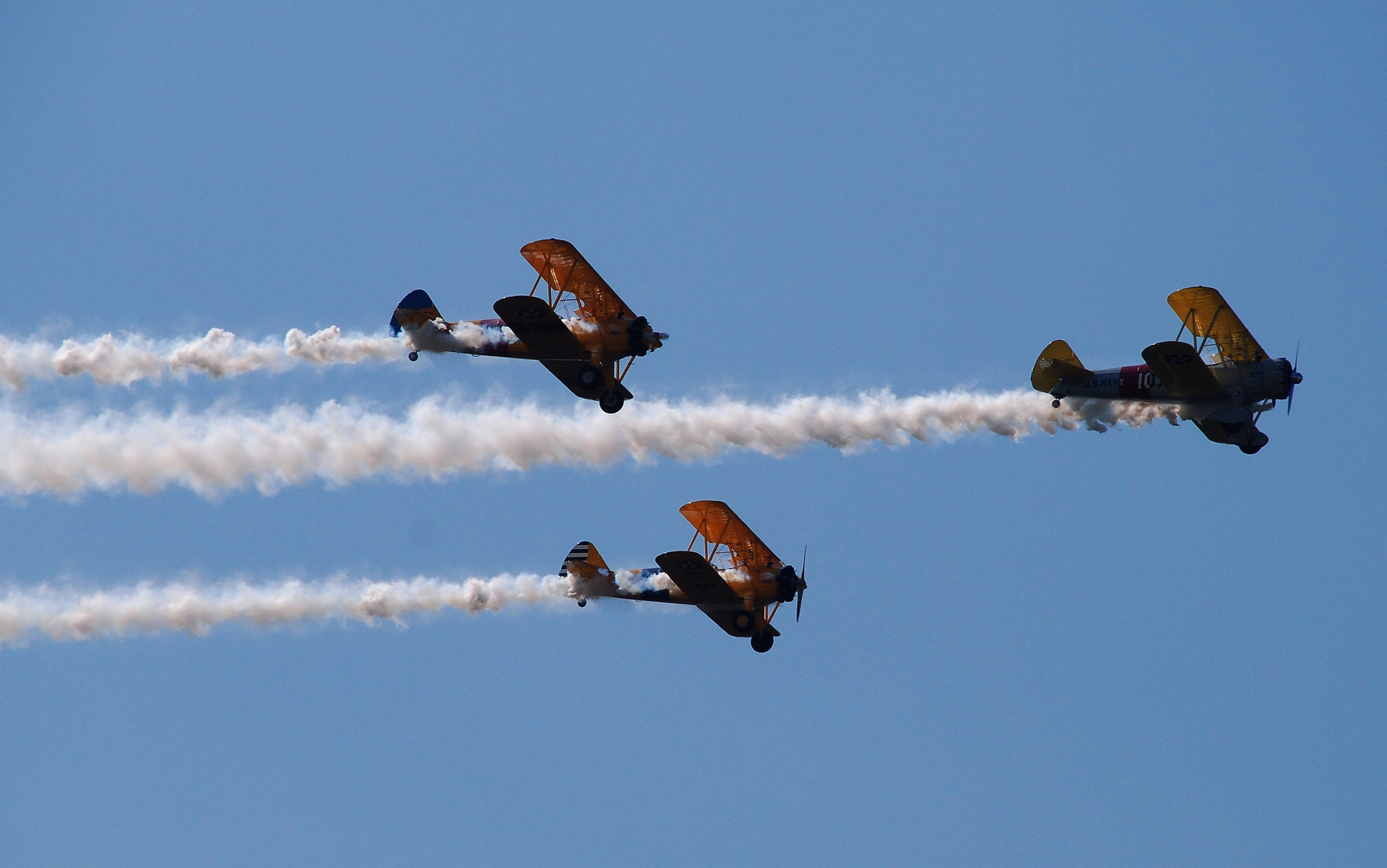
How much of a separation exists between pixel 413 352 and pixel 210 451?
6.09m

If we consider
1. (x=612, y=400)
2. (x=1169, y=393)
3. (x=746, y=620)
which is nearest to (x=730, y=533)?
(x=746, y=620)

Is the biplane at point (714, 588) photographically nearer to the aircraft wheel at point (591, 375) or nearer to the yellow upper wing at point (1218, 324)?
the aircraft wheel at point (591, 375)

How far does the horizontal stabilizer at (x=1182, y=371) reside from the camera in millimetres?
49031

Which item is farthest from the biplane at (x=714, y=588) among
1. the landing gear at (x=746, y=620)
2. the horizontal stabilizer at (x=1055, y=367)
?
the horizontal stabilizer at (x=1055, y=367)

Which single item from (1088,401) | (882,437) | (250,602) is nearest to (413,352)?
(250,602)

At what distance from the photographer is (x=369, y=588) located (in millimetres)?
51062

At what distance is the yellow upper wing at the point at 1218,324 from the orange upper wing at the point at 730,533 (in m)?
11.0

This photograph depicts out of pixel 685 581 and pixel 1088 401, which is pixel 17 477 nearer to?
pixel 685 581

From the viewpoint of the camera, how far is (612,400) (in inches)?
1914

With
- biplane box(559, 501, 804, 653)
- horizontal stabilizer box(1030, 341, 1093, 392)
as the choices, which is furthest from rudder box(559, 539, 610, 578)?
horizontal stabilizer box(1030, 341, 1093, 392)

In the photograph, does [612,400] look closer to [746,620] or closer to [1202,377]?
[746,620]

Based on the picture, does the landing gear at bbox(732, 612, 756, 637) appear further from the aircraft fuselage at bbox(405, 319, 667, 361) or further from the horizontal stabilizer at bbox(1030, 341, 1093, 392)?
the horizontal stabilizer at bbox(1030, 341, 1093, 392)

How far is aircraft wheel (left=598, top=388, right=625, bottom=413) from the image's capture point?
4856 centimetres

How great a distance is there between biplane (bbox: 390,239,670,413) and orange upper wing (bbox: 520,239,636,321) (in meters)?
0.02
